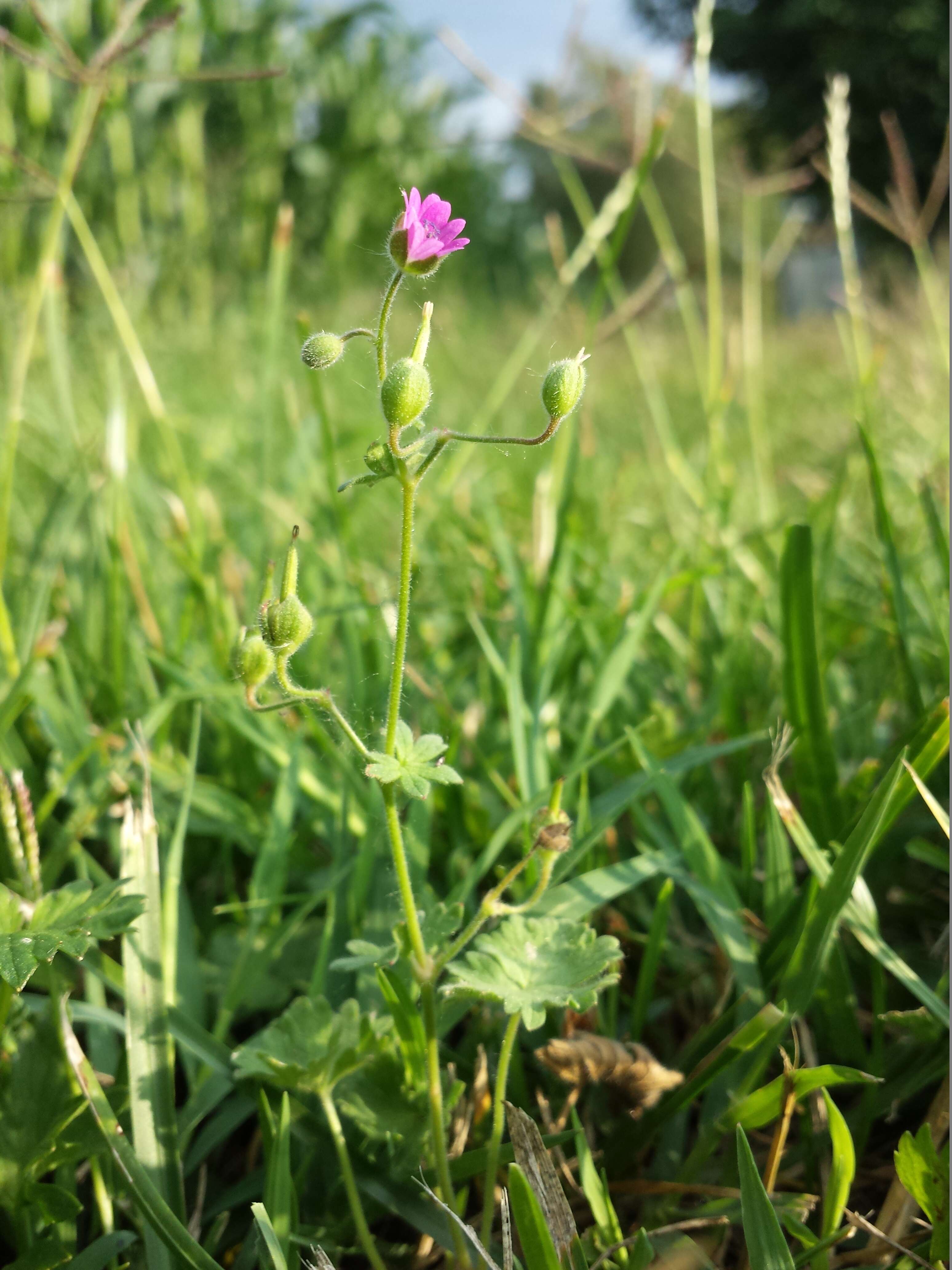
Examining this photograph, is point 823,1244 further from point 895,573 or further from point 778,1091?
point 895,573

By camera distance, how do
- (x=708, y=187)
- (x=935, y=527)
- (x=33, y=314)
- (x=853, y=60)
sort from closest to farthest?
(x=935, y=527), (x=33, y=314), (x=708, y=187), (x=853, y=60)

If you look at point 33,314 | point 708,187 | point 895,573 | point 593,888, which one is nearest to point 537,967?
point 593,888

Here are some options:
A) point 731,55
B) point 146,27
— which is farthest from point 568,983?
point 731,55

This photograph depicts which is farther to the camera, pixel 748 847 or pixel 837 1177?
pixel 748 847

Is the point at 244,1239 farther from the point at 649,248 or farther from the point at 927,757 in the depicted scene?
the point at 649,248

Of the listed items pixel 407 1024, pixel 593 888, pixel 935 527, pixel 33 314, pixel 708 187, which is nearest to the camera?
pixel 407 1024

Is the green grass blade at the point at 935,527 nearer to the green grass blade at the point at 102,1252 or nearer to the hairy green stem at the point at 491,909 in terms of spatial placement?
the hairy green stem at the point at 491,909

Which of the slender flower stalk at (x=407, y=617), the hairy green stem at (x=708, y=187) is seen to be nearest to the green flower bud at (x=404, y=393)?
the slender flower stalk at (x=407, y=617)
